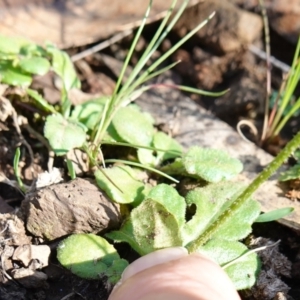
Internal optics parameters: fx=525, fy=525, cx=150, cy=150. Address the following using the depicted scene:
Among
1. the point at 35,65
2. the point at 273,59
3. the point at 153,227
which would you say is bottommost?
the point at 153,227

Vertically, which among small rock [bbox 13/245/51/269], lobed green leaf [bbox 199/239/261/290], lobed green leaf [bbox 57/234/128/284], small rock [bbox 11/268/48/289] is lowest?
small rock [bbox 11/268/48/289]

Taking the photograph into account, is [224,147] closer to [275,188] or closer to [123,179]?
[275,188]

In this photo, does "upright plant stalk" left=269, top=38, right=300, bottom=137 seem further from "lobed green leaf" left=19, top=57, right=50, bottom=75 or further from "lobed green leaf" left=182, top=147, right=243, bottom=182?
"lobed green leaf" left=19, top=57, right=50, bottom=75

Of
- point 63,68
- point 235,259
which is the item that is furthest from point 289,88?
point 63,68

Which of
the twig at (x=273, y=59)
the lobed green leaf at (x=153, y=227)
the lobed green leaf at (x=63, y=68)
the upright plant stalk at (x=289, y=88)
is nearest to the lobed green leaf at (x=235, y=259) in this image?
the lobed green leaf at (x=153, y=227)

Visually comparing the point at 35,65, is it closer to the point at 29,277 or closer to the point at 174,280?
the point at 29,277

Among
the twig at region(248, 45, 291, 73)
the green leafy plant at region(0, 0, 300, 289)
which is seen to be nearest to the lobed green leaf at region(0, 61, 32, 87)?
the green leafy plant at region(0, 0, 300, 289)
